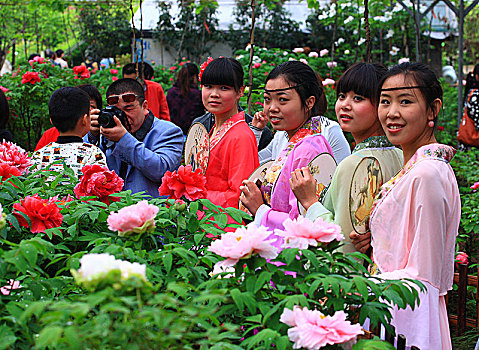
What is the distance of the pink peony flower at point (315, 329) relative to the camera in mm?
1410

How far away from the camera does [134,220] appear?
1710mm

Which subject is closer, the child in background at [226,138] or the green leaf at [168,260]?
the green leaf at [168,260]

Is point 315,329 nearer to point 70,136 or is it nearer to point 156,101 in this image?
point 70,136

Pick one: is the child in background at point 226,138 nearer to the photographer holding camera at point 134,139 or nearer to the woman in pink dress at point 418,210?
the photographer holding camera at point 134,139

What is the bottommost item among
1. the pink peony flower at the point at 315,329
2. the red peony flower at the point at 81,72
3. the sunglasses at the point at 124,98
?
the pink peony flower at the point at 315,329

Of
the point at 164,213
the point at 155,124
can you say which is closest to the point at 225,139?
the point at 155,124

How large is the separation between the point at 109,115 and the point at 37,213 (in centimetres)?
144

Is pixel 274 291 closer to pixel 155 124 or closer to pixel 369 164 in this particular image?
pixel 369 164

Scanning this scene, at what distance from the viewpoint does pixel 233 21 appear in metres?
16.9

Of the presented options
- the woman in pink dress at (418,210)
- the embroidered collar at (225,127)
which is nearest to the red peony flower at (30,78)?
the embroidered collar at (225,127)

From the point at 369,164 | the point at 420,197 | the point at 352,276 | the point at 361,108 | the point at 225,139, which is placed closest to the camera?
the point at 352,276

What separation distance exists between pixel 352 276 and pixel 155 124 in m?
2.38

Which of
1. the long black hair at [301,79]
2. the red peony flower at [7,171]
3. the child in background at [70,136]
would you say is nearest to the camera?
the red peony flower at [7,171]

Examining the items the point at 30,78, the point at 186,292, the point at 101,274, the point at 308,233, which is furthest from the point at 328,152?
the point at 30,78
